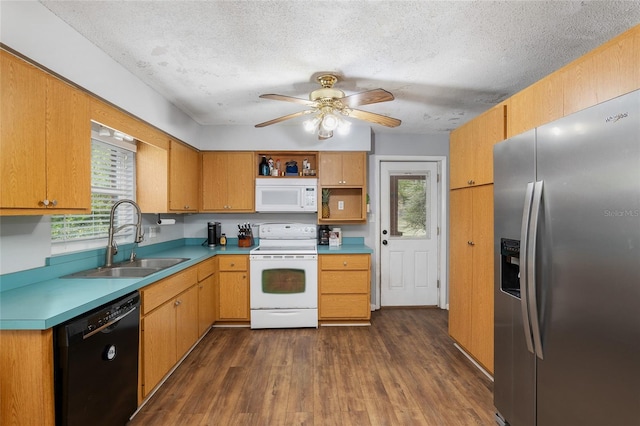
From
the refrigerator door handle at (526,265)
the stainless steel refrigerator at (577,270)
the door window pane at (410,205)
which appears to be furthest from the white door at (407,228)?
the refrigerator door handle at (526,265)

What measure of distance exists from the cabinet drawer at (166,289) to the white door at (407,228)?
2480 mm

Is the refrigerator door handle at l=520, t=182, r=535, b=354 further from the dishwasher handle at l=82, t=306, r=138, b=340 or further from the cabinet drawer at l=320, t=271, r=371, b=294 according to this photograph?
the dishwasher handle at l=82, t=306, r=138, b=340

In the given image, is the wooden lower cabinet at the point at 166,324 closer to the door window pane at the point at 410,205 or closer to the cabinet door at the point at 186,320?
the cabinet door at the point at 186,320

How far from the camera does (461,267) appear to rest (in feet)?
8.91

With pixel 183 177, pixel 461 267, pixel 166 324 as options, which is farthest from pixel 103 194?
pixel 461 267

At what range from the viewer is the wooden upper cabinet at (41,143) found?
136 cm

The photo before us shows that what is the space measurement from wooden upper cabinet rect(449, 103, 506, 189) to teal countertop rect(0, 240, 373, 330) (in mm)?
2535

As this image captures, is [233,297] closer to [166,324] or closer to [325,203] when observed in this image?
[166,324]

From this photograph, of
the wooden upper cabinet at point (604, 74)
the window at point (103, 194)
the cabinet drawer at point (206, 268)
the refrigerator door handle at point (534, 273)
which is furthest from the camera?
the cabinet drawer at point (206, 268)

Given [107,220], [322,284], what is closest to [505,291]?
[322,284]

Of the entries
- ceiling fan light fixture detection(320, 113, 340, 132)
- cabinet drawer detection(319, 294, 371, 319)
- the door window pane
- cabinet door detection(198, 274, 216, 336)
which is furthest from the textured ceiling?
cabinet drawer detection(319, 294, 371, 319)

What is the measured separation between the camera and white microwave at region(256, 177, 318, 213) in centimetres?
375

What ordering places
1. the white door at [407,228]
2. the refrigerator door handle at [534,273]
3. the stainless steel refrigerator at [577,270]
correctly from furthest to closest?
the white door at [407,228] < the refrigerator door handle at [534,273] < the stainless steel refrigerator at [577,270]

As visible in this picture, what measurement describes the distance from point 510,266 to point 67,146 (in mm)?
2659
